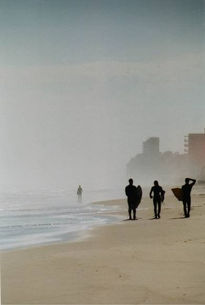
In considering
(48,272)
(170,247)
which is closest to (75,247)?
(170,247)

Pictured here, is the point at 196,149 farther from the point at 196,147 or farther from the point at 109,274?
the point at 109,274

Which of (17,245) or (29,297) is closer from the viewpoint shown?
(29,297)

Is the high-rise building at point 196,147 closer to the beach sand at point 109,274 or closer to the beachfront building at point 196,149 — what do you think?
the beachfront building at point 196,149

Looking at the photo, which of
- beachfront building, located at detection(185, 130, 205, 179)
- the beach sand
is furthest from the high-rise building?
the beach sand

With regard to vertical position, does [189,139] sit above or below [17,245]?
above

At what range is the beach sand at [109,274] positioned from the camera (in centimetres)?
569

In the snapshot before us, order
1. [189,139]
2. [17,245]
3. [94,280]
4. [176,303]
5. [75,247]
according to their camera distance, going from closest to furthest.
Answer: [176,303] < [94,280] < [75,247] < [17,245] < [189,139]

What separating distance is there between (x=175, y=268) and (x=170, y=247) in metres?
2.44

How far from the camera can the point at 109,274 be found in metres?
6.96

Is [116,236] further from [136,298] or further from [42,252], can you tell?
[136,298]

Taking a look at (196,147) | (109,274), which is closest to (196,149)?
(196,147)

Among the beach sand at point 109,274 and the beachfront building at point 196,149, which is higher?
the beachfront building at point 196,149

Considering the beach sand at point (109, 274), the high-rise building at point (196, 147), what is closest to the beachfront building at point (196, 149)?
the high-rise building at point (196, 147)

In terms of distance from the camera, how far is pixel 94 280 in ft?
21.6
